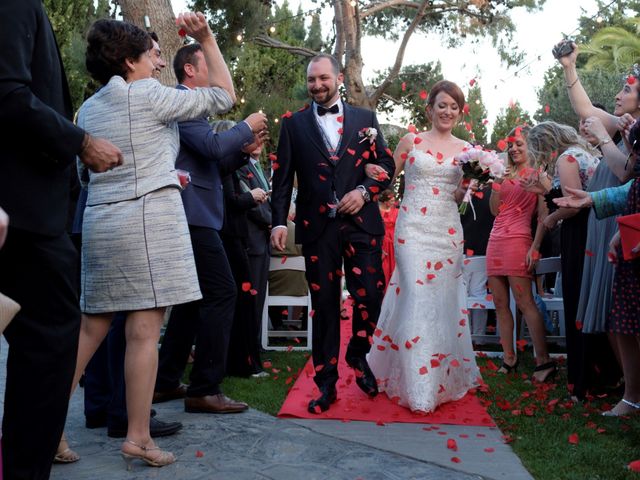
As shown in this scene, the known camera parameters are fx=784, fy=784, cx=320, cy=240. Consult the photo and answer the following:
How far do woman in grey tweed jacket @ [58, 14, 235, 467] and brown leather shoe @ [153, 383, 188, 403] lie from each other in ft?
4.97

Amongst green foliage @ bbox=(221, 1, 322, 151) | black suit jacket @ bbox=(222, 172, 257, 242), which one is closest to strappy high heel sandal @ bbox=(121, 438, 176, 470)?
black suit jacket @ bbox=(222, 172, 257, 242)

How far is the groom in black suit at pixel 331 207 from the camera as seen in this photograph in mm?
5215

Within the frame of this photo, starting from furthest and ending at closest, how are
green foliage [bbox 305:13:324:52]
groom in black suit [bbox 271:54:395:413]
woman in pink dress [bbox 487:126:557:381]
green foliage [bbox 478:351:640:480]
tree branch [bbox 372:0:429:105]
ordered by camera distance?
1. green foliage [bbox 305:13:324:52]
2. tree branch [bbox 372:0:429:105]
3. woman in pink dress [bbox 487:126:557:381]
4. groom in black suit [bbox 271:54:395:413]
5. green foliage [bbox 478:351:640:480]

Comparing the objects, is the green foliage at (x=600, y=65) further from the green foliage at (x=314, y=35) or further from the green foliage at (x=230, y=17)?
the green foliage at (x=314, y=35)

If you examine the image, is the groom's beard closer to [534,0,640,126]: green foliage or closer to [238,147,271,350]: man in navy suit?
[238,147,271,350]: man in navy suit

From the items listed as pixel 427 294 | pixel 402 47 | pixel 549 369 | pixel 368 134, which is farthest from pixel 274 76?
pixel 427 294

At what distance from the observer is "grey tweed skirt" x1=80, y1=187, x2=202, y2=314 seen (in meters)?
3.66

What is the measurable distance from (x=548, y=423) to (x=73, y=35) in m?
A: 15.4

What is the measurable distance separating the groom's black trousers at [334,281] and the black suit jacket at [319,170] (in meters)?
0.08

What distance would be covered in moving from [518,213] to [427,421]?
2.52 meters

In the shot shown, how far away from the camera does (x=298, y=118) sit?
5.37m

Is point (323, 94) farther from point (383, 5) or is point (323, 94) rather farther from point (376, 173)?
point (383, 5)

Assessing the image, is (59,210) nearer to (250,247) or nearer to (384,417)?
(384,417)

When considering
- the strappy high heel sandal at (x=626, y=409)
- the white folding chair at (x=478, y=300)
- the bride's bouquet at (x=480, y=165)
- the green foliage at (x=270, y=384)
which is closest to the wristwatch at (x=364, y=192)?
the bride's bouquet at (x=480, y=165)
